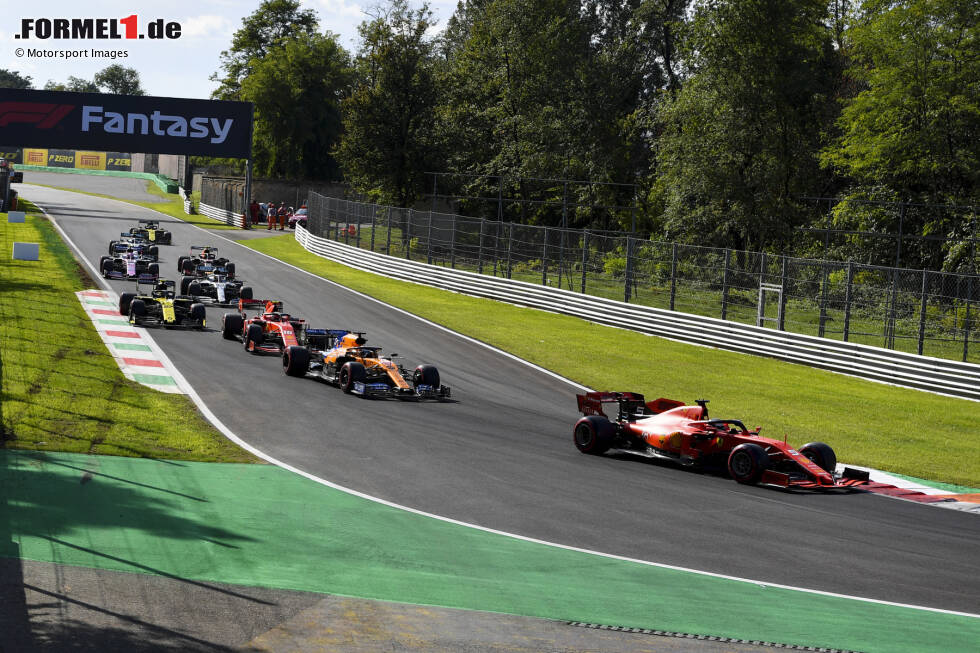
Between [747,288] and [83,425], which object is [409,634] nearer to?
[83,425]

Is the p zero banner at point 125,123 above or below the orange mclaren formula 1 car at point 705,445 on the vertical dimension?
above

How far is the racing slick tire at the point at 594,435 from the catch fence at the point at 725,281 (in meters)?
10.5

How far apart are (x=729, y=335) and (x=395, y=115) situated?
35583 mm

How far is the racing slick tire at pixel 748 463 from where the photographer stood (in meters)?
13.2

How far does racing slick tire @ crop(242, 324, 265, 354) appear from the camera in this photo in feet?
70.0

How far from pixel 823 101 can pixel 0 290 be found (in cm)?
3193

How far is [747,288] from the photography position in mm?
27516

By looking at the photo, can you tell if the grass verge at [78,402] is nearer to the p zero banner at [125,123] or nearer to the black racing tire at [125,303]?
the black racing tire at [125,303]

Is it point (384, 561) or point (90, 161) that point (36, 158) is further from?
point (384, 561)

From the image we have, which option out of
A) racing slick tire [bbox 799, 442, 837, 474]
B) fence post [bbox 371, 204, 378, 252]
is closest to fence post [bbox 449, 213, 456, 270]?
fence post [bbox 371, 204, 378, 252]

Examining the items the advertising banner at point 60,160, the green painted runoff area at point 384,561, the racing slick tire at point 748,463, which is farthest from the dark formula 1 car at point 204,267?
the advertising banner at point 60,160

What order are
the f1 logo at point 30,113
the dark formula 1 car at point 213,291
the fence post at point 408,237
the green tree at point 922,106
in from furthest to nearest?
1. the f1 logo at point 30,113
2. the fence post at point 408,237
3. the green tree at point 922,106
4. the dark formula 1 car at point 213,291

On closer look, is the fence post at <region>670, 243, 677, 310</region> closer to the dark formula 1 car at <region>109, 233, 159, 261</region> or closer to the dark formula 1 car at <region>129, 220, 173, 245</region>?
the dark formula 1 car at <region>109, 233, 159, 261</region>

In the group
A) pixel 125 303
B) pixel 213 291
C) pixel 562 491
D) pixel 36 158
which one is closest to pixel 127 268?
pixel 213 291
